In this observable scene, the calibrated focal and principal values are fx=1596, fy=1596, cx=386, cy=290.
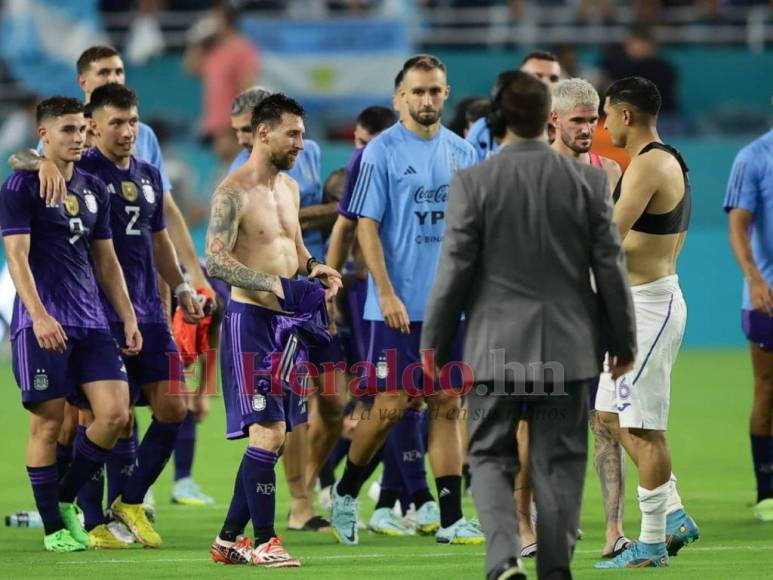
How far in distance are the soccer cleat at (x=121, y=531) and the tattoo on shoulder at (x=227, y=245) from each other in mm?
1848

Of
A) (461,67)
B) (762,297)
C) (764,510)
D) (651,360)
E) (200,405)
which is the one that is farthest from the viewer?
(461,67)

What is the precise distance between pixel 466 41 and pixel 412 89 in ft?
40.8

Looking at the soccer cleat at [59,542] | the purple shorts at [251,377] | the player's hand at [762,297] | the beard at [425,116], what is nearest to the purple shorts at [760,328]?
the player's hand at [762,297]

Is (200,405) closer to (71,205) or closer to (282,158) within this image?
(71,205)

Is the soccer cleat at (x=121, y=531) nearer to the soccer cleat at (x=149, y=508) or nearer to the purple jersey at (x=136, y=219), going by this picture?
the soccer cleat at (x=149, y=508)

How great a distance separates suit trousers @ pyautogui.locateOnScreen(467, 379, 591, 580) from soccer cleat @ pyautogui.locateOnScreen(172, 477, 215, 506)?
14.9 feet

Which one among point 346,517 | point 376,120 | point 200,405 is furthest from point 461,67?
point 346,517

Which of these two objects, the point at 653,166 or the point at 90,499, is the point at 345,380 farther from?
the point at 653,166

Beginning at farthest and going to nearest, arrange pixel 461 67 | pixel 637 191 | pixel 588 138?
pixel 461 67 → pixel 588 138 → pixel 637 191

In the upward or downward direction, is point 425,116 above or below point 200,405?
above

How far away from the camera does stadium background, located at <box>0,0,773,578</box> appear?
19.8 meters

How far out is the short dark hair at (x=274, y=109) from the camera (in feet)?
27.8

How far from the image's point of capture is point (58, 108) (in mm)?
8750

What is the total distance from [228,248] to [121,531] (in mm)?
2021
